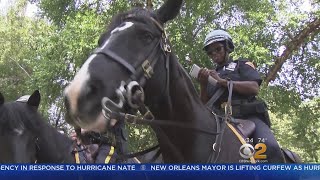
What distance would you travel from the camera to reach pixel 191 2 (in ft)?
44.1

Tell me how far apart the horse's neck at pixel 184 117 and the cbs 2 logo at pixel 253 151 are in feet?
1.03

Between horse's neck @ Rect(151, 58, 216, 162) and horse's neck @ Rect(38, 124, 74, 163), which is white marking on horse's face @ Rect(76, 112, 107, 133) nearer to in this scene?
horse's neck @ Rect(151, 58, 216, 162)

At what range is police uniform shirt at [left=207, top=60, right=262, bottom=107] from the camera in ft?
16.2

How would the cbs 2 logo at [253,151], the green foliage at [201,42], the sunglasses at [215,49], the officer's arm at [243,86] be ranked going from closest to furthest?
the cbs 2 logo at [253,151] → the officer's arm at [243,86] → the sunglasses at [215,49] → the green foliage at [201,42]

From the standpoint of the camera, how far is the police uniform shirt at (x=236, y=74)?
494 cm

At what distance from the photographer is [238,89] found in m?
4.77

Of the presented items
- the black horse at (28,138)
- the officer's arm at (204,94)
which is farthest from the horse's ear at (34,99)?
the officer's arm at (204,94)

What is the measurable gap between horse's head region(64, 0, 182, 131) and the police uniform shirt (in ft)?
4.06

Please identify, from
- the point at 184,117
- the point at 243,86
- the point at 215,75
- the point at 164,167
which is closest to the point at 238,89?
the point at 243,86

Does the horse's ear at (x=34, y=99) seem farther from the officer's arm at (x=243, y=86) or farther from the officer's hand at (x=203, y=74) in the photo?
the officer's arm at (x=243, y=86)

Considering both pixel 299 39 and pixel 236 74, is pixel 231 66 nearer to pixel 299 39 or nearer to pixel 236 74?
pixel 236 74

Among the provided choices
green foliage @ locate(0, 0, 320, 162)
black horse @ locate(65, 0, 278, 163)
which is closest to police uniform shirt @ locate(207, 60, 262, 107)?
black horse @ locate(65, 0, 278, 163)

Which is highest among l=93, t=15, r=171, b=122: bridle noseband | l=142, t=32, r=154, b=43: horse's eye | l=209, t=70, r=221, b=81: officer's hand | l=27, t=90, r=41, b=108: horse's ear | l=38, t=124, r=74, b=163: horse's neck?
l=142, t=32, r=154, b=43: horse's eye

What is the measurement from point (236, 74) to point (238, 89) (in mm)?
324
